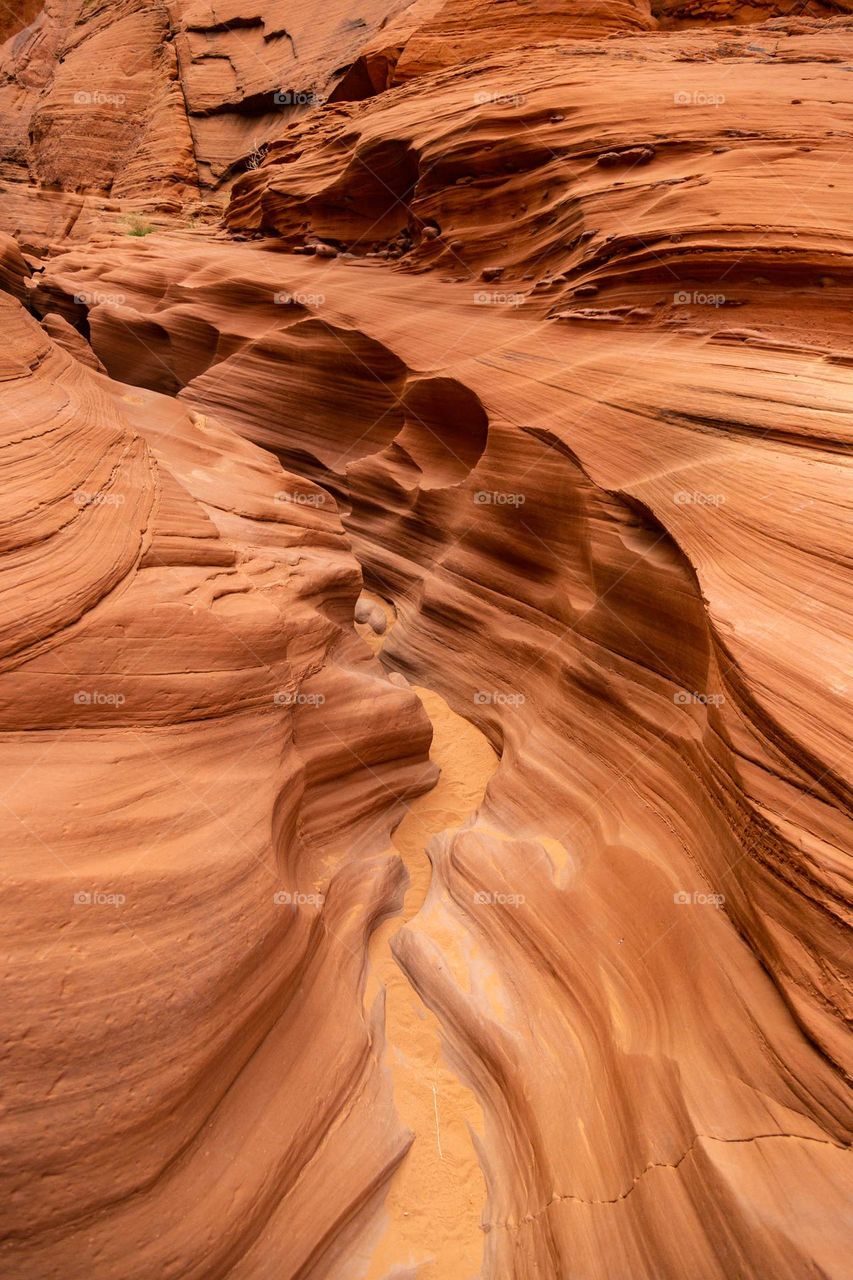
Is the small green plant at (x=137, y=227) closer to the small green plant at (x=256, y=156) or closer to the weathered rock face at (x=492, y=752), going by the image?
the small green plant at (x=256, y=156)

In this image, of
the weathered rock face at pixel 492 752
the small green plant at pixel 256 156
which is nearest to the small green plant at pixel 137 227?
the small green plant at pixel 256 156

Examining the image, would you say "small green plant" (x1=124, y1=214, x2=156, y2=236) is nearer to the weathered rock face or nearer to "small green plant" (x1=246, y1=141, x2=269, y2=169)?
"small green plant" (x1=246, y1=141, x2=269, y2=169)

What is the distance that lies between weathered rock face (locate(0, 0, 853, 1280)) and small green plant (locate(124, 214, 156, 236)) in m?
6.55

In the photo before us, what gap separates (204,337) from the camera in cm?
880

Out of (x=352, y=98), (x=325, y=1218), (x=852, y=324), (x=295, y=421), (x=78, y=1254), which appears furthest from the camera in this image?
(x=352, y=98)

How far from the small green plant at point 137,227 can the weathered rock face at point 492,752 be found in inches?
258

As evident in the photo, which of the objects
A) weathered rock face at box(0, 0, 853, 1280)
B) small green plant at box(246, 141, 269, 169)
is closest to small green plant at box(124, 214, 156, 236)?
small green plant at box(246, 141, 269, 169)

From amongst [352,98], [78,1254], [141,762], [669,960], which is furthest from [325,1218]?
[352,98]

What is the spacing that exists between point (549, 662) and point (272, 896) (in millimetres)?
2730

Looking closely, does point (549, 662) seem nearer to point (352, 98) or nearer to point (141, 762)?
point (141, 762)

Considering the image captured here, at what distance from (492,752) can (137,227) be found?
11745 mm

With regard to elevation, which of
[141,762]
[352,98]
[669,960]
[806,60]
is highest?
[352,98]

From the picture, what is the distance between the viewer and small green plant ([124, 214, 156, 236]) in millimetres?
11125

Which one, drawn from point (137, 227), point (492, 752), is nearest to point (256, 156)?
point (137, 227)
